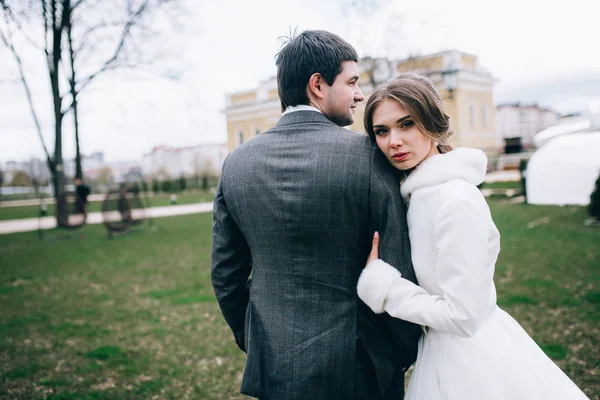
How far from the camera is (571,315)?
4.70 meters

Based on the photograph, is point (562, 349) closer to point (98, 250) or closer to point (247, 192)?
point (247, 192)

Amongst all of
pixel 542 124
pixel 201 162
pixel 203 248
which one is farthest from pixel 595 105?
pixel 542 124

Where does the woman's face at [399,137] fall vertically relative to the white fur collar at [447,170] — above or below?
above

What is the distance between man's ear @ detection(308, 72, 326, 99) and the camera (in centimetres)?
170

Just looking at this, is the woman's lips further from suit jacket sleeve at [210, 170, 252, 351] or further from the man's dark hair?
suit jacket sleeve at [210, 170, 252, 351]

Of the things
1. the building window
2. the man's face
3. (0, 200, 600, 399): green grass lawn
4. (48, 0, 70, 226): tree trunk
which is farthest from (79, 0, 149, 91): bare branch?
the building window

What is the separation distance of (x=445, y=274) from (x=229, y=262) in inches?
35.1

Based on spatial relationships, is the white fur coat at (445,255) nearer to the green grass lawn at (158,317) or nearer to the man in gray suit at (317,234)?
the man in gray suit at (317,234)

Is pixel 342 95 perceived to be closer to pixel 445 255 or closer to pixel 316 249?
pixel 316 249

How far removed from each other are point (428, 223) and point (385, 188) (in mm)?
182

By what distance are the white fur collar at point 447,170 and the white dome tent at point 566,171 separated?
14196mm

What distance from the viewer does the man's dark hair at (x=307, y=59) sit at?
5.49 feet

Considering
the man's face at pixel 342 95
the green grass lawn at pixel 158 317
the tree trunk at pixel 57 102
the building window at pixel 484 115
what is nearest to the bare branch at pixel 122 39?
the tree trunk at pixel 57 102

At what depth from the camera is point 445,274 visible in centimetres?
148
